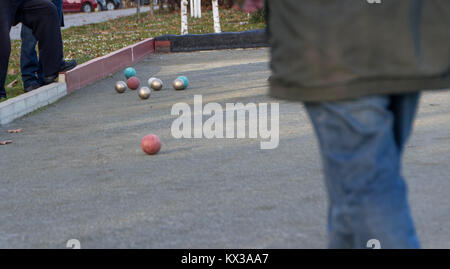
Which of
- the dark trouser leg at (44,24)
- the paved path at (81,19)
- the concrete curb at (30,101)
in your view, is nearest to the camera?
the concrete curb at (30,101)

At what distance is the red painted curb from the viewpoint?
31.2ft

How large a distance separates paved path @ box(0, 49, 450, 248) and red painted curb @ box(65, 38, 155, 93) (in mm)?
2169

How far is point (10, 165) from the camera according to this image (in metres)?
5.21

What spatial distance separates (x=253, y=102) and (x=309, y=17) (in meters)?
5.77

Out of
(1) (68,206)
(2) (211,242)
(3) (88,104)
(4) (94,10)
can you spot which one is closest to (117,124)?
(3) (88,104)

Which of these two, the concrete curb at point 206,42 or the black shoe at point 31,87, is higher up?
the black shoe at point 31,87

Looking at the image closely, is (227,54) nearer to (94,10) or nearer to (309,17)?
(309,17)

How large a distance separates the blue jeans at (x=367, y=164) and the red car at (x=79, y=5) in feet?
147

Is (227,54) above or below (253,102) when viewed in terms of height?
below

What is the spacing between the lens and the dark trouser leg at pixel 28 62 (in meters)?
8.93

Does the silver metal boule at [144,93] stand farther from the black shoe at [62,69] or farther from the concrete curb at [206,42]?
the concrete curb at [206,42]

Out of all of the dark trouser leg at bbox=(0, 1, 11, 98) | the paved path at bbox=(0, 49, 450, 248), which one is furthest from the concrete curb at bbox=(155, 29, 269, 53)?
the paved path at bbox=(0, 49, 450, 248)

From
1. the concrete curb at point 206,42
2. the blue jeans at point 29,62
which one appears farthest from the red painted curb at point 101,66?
the concrete curb at point 206,42

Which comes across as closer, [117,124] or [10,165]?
[10,165]
